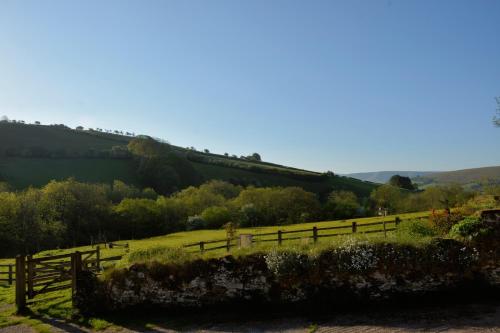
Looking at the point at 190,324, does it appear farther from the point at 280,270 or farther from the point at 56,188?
the point at 56,188

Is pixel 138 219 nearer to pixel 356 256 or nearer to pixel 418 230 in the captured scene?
pixel 418 230

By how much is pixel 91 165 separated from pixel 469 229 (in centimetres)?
8669

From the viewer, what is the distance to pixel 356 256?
13039 mm

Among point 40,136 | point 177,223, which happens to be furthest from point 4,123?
point 177,223

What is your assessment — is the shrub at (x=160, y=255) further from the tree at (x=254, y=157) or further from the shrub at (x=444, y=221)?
the tree at (x=254, y=157)

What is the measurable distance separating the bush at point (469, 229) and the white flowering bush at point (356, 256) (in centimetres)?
311

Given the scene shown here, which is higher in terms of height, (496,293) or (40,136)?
(40,136)

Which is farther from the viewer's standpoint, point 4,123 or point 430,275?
point 4,123

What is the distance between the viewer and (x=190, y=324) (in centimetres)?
1269


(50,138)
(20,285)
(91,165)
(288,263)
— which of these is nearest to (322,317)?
(288,263)

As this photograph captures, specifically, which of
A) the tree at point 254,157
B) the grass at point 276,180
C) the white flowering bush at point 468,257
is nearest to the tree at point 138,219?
the grass at point 276,180

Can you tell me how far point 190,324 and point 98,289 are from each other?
4.36 m

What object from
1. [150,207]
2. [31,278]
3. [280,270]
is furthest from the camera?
[150,207]

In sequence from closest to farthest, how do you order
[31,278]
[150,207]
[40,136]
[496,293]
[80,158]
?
[496,293], [31,278], [150,207], [80,158], [40,136]
